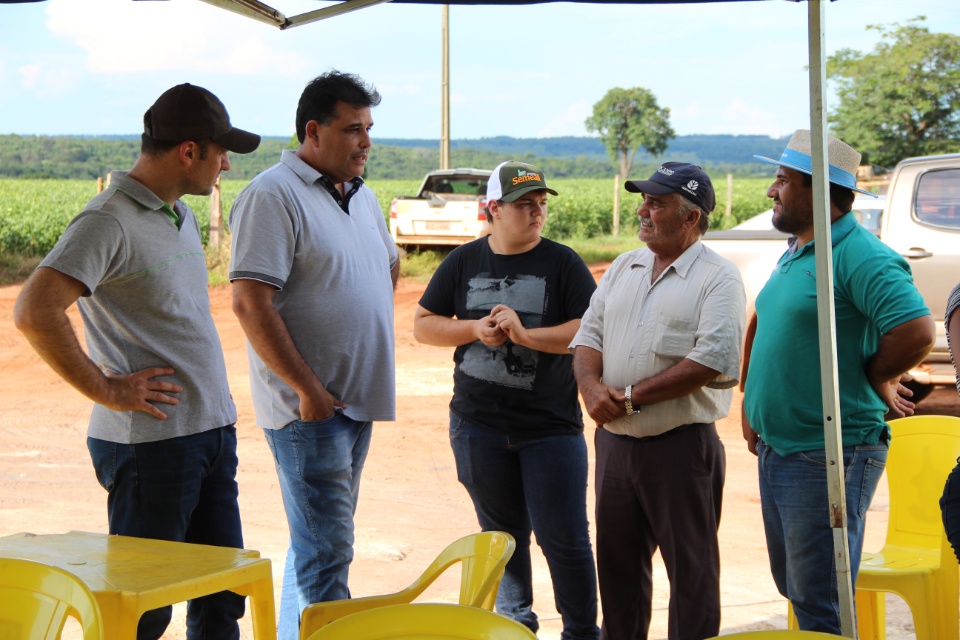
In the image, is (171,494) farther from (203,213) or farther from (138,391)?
(203,213)

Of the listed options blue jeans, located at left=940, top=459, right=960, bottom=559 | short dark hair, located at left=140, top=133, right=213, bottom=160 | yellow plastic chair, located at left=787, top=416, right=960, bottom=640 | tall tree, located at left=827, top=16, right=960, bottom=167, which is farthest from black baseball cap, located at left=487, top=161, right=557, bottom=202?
tall tree, located at left=827, top=16, right=960, bottom=167

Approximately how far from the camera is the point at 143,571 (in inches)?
98.3

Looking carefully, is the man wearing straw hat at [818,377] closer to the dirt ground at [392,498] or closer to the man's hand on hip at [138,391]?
the dirt ground at [392,498]

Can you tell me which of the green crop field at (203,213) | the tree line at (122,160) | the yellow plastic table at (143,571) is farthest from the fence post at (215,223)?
the tree line at (122,160)

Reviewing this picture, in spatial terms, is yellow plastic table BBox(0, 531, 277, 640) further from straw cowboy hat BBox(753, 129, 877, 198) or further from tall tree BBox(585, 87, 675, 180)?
tall tree BBox(585, 87, 675, 180)

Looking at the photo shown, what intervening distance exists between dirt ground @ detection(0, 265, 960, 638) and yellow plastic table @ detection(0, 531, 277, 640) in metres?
1.51

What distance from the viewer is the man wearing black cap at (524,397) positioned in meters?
3.59

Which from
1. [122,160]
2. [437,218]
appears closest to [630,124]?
[122,160]

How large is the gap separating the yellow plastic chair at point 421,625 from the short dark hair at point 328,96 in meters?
1.86

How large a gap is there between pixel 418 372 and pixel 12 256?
10.7 meters

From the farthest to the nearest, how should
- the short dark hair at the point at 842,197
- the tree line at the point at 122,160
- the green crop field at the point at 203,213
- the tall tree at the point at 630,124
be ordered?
the tall tree at the point at 630,124
the tree line at the point at 122,160
the green crop field at the point at 203,213
the short dark hair at the point at 842,197

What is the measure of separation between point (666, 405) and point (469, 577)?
1058mm

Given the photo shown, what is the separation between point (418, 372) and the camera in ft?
36.0

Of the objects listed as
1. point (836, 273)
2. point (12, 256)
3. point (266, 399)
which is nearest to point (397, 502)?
point (266, 399)
